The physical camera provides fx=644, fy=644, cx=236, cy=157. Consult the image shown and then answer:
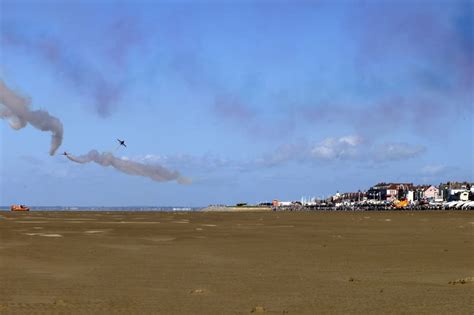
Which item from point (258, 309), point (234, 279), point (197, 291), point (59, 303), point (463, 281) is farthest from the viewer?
point (234, 279)

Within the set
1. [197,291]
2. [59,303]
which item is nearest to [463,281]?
[197,291]

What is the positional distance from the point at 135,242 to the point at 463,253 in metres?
19.9

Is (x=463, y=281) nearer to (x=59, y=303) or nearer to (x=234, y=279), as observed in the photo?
(x=234, y=279)

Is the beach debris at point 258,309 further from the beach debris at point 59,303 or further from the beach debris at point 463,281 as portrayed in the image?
the beach debris at point 463,281

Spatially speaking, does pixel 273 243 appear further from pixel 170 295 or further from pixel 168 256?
pixel 170 295

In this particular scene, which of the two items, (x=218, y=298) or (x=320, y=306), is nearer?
(x=320, y=306)

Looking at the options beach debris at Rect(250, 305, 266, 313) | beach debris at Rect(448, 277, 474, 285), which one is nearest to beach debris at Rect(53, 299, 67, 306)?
beach debris at Rect(250, 305, 266, 313)

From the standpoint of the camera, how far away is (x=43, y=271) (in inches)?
963

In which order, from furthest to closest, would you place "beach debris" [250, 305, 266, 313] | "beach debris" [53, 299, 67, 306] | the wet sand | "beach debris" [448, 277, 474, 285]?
"beach debris" [448, 277, 474, 285] < the wet sand < "beach debris" [53, 299, 67, 306] < "beach debris" [250, 305, 266, 313]

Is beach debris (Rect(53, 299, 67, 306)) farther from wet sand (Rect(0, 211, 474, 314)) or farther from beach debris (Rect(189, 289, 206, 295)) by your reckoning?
beach debris (Rect(189, 289, 206, 295))

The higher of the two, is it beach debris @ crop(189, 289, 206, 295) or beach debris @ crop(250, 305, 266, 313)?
beach debris @ crop(189, 289, 206, 295)

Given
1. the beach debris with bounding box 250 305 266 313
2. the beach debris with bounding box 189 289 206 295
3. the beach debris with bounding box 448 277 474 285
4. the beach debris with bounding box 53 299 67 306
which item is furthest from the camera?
the beach debris with bounding box 448 277 474 285

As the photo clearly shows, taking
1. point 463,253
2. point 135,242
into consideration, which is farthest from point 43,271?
point 463,253

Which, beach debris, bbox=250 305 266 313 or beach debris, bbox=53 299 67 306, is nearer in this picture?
beach debris, bbox=250 305 266 313
